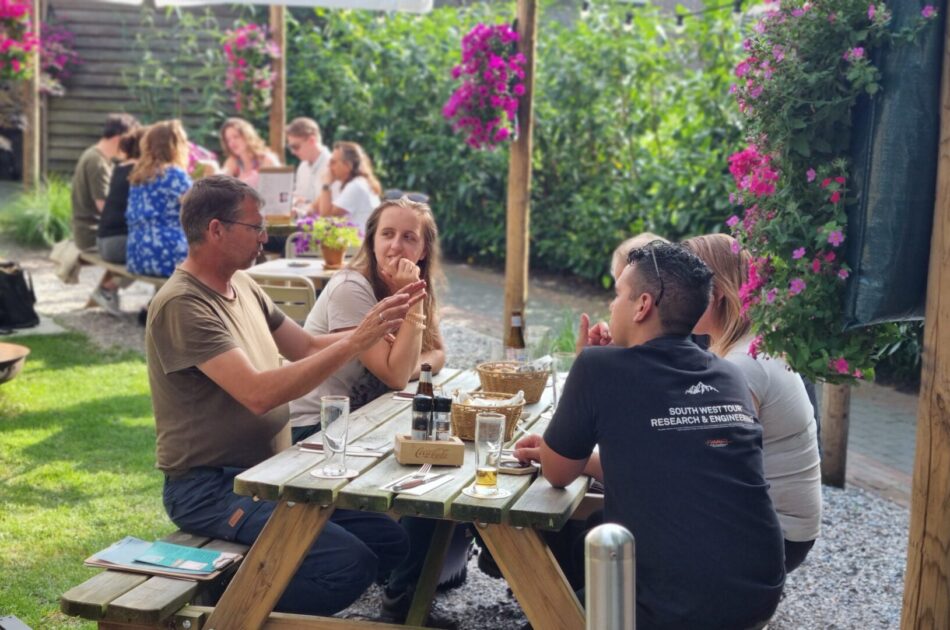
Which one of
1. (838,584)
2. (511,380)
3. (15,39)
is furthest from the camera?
(15,39)

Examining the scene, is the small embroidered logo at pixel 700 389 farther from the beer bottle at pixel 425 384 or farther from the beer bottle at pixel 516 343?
the beer bottle at pixel 516 343

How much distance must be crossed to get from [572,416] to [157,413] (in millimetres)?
1434

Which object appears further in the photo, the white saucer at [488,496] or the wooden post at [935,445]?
the white saucer at [488,496]

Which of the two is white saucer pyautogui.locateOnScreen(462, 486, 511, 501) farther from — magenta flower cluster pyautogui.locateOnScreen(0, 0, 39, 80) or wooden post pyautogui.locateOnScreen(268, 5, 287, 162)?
magenta flower cluster pyautogui.locateOnScreen(0, 0, 39, 80)

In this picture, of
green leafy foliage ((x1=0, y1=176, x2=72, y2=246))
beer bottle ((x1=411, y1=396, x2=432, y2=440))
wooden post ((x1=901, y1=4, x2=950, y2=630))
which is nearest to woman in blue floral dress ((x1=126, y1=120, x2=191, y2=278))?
green leafy foliage ((x1=0, y1=176, x2=72, y2=246))

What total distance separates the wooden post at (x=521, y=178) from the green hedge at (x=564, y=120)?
3.00 meters

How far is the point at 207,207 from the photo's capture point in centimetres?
379

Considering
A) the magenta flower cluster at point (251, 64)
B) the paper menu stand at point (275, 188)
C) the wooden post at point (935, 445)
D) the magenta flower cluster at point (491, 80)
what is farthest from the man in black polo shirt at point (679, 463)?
the magenta flower cluster at point (251, 64)

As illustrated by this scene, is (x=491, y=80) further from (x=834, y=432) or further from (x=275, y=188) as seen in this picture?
(x=834, y=432)

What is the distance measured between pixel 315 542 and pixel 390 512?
409mm

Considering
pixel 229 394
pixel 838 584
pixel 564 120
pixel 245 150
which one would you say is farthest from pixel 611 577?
pixel 564 120

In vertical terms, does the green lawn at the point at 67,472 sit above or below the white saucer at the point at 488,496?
below

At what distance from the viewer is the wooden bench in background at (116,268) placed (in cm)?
852

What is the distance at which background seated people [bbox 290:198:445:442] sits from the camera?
Answer: 4.23 meters
